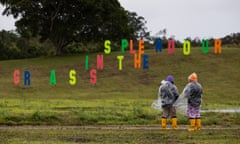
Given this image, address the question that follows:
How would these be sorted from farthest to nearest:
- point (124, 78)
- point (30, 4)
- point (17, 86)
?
point (30, 4) < point (124, 78) < point (17, 86)

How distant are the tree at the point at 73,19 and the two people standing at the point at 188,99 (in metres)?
38.1

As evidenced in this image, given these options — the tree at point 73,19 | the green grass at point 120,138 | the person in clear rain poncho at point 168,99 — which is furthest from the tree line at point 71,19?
the green grass at point 120,138

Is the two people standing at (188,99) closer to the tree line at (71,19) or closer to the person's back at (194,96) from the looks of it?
the person's back at (194,96)

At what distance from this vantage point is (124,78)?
136 ft

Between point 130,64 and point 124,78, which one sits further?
point 130,64

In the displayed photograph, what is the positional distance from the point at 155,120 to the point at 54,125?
360cm

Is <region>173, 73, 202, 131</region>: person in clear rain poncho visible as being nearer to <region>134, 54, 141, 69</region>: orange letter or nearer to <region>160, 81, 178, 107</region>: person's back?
<region>160, 81, 178, 107</region>: person's back

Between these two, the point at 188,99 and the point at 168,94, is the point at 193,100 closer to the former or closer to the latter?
the point at 188,99

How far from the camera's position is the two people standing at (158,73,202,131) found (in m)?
14.3

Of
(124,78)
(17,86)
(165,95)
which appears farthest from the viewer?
(124,78)

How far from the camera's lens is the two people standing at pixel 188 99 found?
46.8 ft

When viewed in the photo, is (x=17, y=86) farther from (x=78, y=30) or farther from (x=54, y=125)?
(x=54, y=125)

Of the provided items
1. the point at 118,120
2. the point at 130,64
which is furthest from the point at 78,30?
the point at 118,120

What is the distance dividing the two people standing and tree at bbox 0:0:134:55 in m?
38.1
